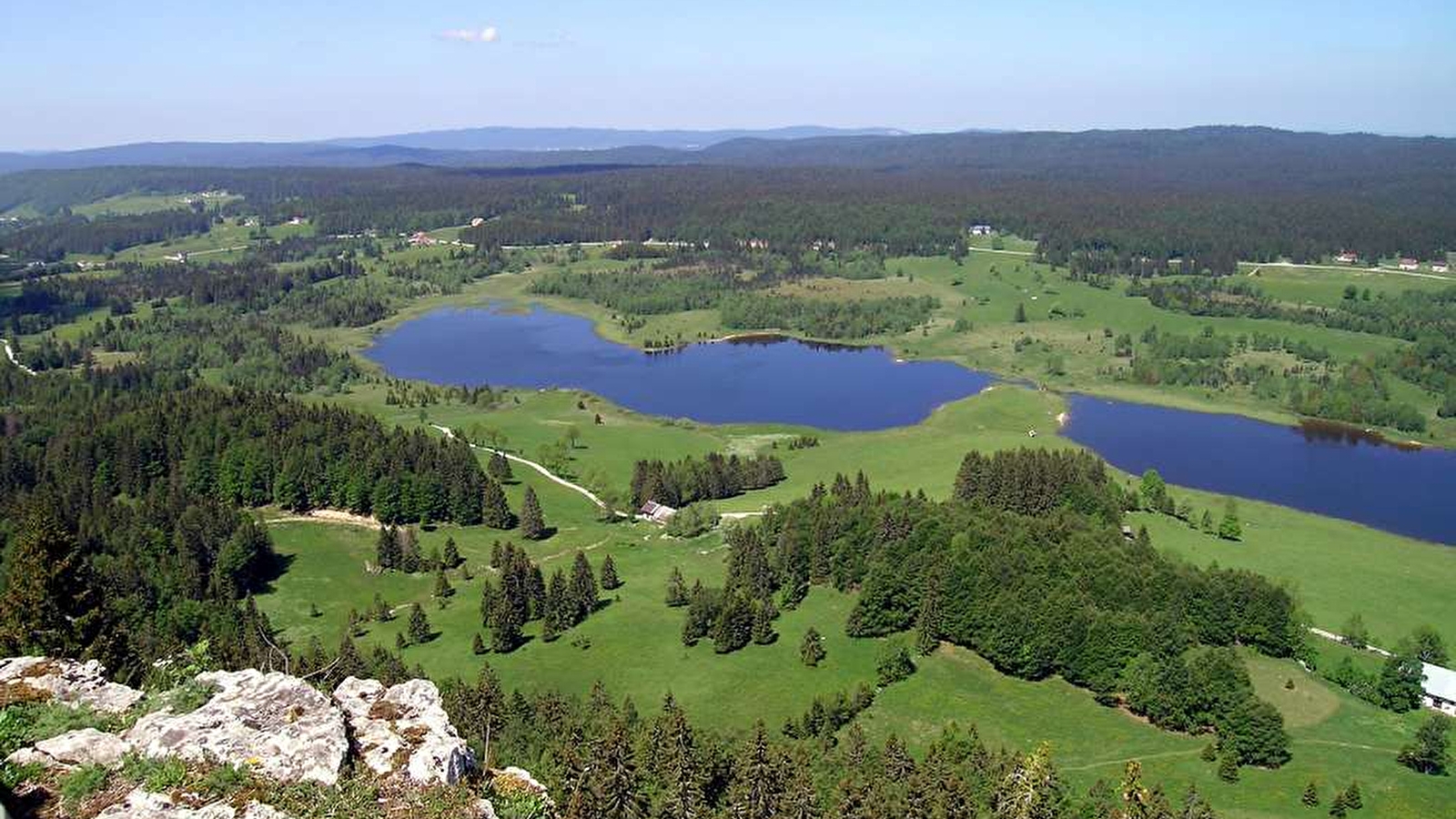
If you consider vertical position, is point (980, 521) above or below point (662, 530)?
above

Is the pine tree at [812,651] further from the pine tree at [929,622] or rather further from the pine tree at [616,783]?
the pine tree at [616,783]

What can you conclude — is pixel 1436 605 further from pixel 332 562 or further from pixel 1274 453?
pixel 332 562

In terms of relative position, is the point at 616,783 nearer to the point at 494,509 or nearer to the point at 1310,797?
the point at 1310,797

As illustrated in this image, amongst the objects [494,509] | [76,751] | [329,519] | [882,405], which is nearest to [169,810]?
[76,751]

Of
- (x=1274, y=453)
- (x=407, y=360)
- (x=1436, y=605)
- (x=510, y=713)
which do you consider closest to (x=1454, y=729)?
(x=1436, y=605)

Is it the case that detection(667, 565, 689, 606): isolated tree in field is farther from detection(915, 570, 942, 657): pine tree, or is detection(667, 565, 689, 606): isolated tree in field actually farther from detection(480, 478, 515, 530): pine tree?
detection(480, 478, 515, 530): pine tree

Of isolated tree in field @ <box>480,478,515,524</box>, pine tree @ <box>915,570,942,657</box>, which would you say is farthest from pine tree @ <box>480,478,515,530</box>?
pine tree @ <box>915,570,942,657</box>
